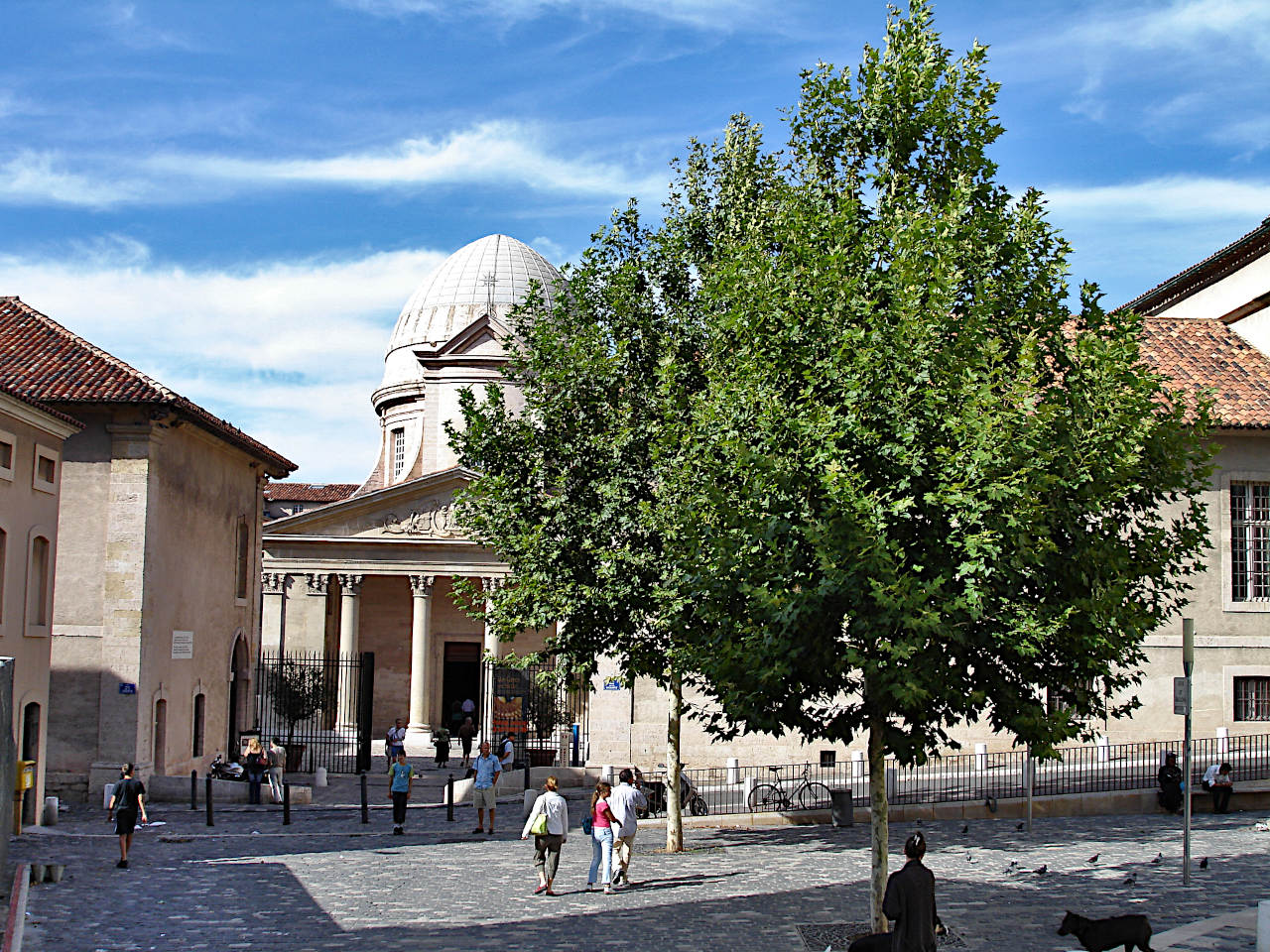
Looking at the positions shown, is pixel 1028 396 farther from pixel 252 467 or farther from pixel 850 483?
pixel 252 467

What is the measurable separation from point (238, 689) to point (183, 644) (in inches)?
232

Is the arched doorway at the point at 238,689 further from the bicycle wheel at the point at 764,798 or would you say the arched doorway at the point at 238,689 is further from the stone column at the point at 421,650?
the bicycle wheel at the point at 764,798

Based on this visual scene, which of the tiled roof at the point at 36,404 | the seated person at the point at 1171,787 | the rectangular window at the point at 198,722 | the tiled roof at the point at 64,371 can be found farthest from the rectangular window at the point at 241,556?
the seated person at the point at 1171,787

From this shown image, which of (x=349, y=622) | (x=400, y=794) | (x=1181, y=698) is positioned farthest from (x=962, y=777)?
(x=349, y=622)

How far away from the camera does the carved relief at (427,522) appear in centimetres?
4394

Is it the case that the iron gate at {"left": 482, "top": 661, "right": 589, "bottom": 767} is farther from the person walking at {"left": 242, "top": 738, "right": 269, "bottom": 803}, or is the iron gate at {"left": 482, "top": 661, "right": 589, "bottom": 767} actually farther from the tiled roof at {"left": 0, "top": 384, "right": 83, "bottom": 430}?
the tiled roof at {"left": 0, "top": 384, "right": 83, "bottom": 430}

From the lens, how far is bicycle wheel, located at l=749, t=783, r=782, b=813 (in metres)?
23.9

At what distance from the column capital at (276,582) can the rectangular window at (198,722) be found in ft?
42.7

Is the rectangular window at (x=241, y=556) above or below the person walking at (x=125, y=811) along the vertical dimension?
above

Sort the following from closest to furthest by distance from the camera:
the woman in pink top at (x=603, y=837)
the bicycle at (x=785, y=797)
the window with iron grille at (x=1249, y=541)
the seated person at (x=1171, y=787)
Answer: the woman in pink top at (x=603, y=837) < the seated person at (x=1171, y=787) < the bicycle at (x=785, y=797) < the window with iron grille at (x=1249, y=541)

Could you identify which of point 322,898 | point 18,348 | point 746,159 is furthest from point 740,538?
point 18,348

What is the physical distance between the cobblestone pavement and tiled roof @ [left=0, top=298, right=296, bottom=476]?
8533 millimetres

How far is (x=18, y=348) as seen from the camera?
28.1 m

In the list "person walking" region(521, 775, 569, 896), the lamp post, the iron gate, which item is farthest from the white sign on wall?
the lamp post
